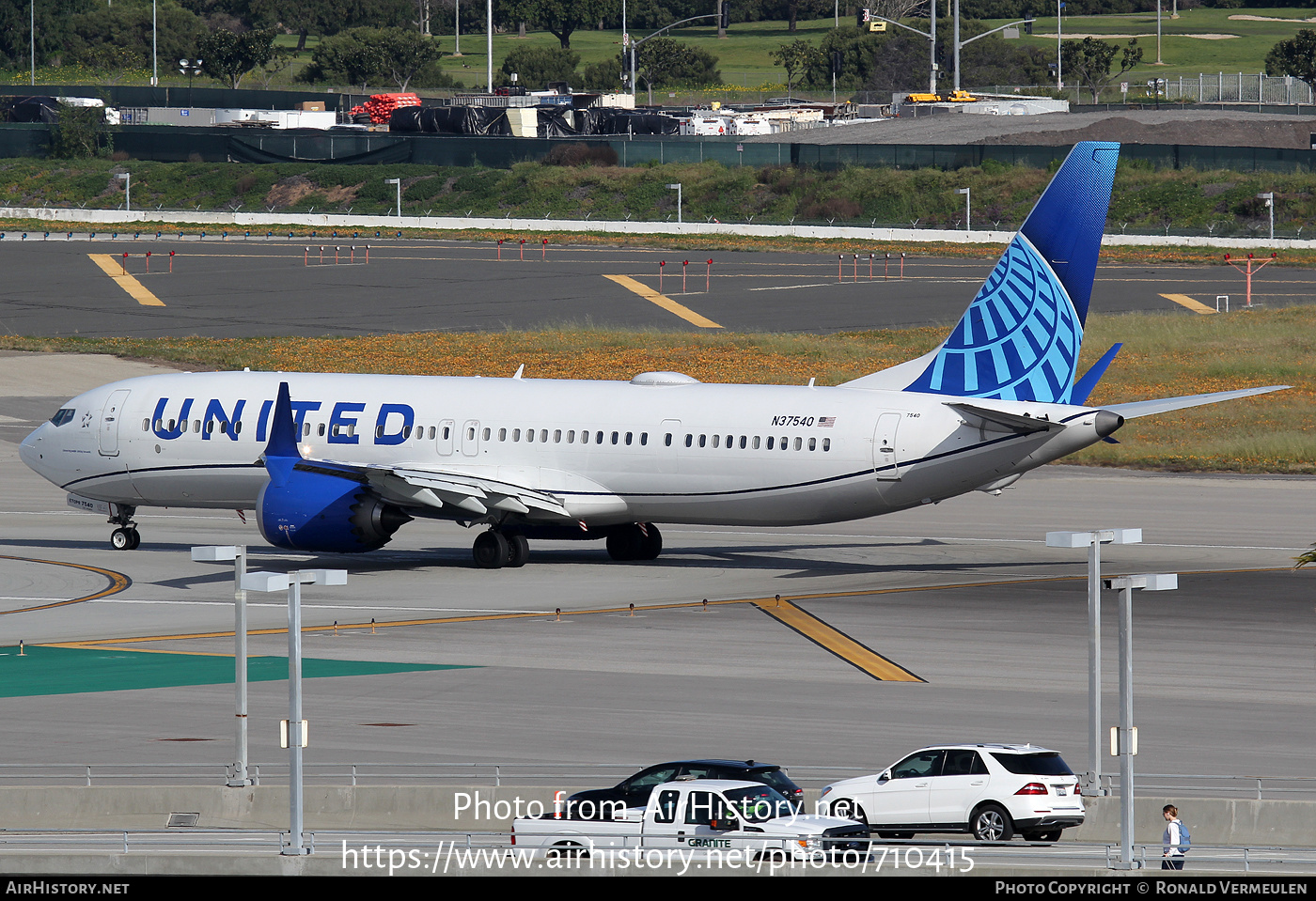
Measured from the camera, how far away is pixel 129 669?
34219 mm

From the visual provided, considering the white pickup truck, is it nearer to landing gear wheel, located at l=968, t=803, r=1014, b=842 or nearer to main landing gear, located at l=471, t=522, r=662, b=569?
landing gear wheel, located at l=968, t=803, r=1014, b=842

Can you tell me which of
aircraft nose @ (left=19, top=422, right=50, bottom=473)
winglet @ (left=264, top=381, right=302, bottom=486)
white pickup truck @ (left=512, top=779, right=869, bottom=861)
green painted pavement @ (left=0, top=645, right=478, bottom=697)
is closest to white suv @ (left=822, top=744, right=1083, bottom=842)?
white pickup truck @ (left=512, top=779, right=869, bottom=861)

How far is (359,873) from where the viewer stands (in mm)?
18625

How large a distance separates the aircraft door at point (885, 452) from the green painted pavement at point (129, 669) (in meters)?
12.4

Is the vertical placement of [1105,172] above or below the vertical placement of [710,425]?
above

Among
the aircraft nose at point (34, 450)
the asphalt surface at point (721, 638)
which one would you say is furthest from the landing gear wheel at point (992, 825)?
the aircraft nose at point (34, 450)

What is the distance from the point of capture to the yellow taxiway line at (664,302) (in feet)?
326

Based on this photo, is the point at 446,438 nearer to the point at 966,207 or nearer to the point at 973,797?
the point at 973,797

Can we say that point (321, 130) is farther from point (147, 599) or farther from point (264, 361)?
point (147, 599)

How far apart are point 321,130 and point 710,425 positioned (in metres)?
154

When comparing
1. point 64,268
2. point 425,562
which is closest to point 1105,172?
point 425,562

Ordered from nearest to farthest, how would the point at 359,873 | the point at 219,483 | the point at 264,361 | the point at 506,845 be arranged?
the point at 359,873
the point at 506,845
the point at 219,483
the point at 264,361

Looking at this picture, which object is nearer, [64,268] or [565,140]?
[64,268]

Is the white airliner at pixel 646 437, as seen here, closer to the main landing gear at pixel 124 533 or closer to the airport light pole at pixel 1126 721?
the main landing gear at pixel 124 533
